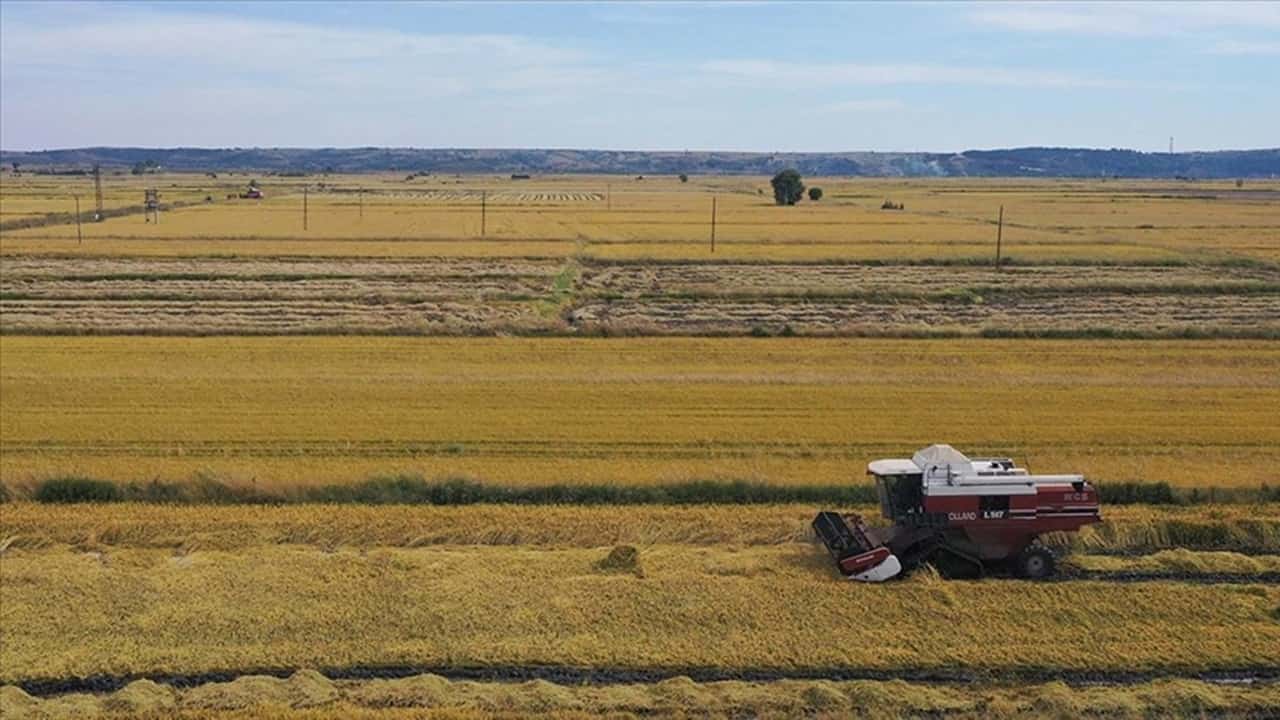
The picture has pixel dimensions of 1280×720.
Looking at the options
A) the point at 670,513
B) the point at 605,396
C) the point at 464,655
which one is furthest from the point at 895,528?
the point at 605,396

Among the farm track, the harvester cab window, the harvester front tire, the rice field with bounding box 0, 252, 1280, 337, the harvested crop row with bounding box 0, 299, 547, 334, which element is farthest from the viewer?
the rice field with bounding box 0, 252, 1280, 337

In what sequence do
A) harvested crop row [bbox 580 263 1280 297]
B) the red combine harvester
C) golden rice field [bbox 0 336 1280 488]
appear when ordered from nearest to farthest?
the red combine harvester → golden rice field [bbox 0 336 1280 488] → harvested crop row [bbox 580 263 1280 297]

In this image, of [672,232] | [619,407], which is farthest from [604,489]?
[672,232]

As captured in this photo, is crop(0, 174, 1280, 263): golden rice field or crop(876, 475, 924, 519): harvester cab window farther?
crop(0, 174, 1280, 263): golden rice field

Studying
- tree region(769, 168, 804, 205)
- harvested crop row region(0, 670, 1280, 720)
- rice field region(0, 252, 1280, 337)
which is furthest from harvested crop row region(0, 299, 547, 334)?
tree region(769, 168, 804, 205)

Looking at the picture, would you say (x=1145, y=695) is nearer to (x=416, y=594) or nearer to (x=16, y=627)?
(x=416, y=594)

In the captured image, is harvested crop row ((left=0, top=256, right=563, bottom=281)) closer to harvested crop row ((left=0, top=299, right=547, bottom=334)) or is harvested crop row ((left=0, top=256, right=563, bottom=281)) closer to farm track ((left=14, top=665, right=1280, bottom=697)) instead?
harvested crop row ((left=0, top=299, right=547, bottom=334))

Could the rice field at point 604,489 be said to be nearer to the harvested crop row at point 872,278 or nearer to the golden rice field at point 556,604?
the golden rice field at point 556,604
